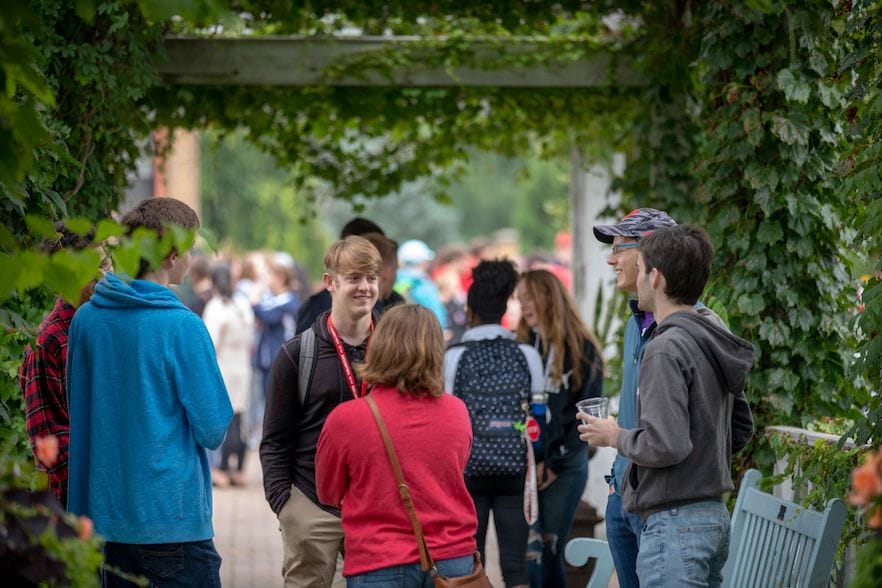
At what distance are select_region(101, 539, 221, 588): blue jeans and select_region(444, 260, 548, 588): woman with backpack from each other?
5.71ft

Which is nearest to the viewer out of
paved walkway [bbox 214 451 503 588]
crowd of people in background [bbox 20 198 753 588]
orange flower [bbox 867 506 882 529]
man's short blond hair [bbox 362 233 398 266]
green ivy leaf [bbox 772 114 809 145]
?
orange flower [bbox 867 506 882 529]

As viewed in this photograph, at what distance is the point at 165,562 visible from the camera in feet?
13.0

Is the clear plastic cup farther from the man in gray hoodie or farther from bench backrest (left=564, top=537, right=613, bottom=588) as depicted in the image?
bench backrest (left=564, top=537, right=613, bottom=588)

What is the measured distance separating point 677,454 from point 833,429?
7.56ft

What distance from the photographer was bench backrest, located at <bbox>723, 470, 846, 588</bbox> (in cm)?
407

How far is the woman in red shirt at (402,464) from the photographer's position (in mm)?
3818

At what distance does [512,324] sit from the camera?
40.7 ft

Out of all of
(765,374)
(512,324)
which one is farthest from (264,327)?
(765,374)

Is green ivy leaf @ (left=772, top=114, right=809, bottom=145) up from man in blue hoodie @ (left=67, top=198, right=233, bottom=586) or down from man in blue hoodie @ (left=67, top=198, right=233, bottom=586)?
up

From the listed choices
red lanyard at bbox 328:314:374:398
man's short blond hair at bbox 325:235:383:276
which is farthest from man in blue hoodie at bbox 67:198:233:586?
man's short blond hair at bbox 325:235:383:276

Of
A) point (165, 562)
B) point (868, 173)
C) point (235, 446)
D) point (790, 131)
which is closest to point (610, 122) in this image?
point (790, 131)

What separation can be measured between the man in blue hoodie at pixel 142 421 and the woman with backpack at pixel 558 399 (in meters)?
2.50

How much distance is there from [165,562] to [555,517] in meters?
2.72

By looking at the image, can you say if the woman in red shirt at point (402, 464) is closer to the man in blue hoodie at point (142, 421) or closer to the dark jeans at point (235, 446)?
the man in blue hoodie at point (142, 421)
